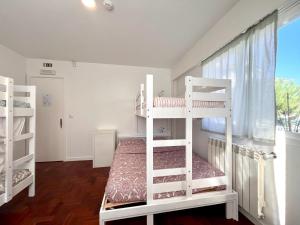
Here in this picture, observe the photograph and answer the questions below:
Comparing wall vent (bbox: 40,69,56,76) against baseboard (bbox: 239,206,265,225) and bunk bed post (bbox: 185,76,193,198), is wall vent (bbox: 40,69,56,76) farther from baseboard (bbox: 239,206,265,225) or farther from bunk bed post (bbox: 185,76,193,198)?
baseboard (bbox: 239,206,265,225)

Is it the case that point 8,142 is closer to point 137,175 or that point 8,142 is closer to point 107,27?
point 137,175

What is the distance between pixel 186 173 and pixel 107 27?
2.30 meters

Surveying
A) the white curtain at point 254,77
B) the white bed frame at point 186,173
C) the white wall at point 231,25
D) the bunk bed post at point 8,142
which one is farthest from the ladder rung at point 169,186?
the white wall at point 231,25

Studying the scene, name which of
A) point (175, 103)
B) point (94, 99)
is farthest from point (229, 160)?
point (94, 99)

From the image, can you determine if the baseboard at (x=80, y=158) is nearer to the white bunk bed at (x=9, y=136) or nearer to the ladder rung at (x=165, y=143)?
the white bunk bed at (x=9, y=136)

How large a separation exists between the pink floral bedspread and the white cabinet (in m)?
0.91

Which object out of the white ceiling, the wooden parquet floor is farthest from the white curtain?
the wooden parquet floor

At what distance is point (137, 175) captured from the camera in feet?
5.50

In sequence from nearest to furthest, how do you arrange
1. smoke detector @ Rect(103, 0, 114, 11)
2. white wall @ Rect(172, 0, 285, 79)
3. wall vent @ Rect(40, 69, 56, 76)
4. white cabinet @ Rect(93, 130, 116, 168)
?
1. white wall @ Rect(172, 0, 285, 79)
2. smoke detector @ Rect(103, 0, 114, 11)
3. white cabinet @ Rect(93, 130, 116, 168)
4. wall vent @ Rect(40, 69, 56, 76)

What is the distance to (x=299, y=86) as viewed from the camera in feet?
4.14

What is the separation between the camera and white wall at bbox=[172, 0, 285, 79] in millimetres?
1503

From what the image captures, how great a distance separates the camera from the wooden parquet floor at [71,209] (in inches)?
63.6

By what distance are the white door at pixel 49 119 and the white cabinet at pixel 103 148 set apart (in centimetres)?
98

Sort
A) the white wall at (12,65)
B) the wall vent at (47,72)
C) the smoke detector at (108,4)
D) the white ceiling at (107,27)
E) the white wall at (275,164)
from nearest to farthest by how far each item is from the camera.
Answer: the white wall at (275,164) < the smoke detector at (108,4) < the white ceiling at (107,27) < the white wall at (12,65) < the wall vent at (47,72)
